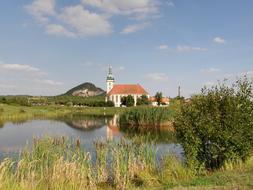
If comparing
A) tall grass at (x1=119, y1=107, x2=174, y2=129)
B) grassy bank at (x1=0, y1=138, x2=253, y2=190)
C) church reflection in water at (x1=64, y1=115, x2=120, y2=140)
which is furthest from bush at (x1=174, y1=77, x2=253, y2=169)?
tall grass at (x1=119, y1=107, x2=174, y2=129)

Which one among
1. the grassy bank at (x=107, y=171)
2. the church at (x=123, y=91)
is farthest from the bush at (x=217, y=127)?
the church at (x=123, y=91)

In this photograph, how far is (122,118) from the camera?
42.5 m

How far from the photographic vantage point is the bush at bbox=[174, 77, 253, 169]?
11266 mm

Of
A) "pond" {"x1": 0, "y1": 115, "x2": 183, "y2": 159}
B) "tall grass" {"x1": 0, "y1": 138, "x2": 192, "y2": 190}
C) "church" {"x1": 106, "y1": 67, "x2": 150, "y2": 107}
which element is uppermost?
"church" {"x1": 106, "y1": 67, "x2": 150, "y2": 107}

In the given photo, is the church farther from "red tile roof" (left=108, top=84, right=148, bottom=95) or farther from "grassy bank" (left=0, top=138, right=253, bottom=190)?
"grassy bank" (left=0, top=138, right=253, bottom=190)

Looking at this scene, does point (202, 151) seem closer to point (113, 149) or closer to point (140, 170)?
point (140, 170)

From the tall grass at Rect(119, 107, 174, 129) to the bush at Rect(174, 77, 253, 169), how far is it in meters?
23.5

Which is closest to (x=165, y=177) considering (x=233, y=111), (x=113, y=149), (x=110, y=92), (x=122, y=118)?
(x=113, y=149)

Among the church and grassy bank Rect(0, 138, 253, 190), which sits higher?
the church

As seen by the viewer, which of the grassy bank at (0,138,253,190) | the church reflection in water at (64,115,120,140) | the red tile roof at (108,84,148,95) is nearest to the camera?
the grassy bank at (0,138,253,190)

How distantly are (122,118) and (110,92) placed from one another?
72505 mm

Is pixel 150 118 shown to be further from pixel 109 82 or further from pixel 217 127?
pixel 109 82

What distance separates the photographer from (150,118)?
37.3 meters

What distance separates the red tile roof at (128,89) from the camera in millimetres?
113000
